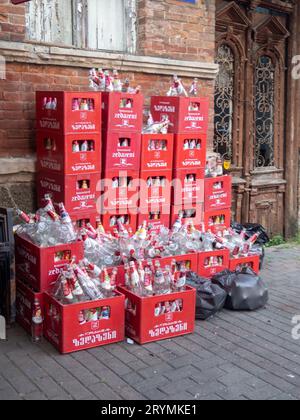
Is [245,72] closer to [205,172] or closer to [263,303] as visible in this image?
[205,172]

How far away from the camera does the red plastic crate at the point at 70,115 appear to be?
5031mm

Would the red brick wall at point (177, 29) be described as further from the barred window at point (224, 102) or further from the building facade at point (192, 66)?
the barred window at point (224, 102)

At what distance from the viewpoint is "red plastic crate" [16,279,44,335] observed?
4.48 m

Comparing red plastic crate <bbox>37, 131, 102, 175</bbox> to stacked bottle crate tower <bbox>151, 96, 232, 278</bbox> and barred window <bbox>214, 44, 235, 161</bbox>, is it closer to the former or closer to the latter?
stacked bottle crate tower <bbox>151, 96, 232, 278</bbox>

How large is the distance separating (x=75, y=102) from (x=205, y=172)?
1.95 metres

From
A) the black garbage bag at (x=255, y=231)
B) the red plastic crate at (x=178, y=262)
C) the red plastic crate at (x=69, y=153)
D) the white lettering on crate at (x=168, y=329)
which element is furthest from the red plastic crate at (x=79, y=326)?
the black garbage bag at (x=255, y=231)

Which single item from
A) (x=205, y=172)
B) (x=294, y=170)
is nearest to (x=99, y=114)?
(x=205, y=172)

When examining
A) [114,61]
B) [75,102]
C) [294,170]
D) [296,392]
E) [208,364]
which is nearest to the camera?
[296,392]

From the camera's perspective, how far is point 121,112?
5.40 m

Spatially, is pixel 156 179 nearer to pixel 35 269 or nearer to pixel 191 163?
pixel 191 163

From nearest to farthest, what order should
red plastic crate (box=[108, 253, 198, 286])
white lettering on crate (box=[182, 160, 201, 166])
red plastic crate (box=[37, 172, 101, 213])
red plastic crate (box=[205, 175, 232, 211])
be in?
red plastic crate (box=[108, 253, 198, 286])
red plastic crate (box=[37, 172, 101, 213])
white lettering on crate (box=[182, 160, 201, 166])
red plastic crate (box=[205, 175, 232, 211])

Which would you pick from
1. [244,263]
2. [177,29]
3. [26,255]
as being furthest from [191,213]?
[177,29]

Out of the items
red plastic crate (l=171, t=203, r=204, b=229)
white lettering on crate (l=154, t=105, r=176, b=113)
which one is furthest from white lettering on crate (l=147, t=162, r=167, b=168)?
white lettering on crate (l=154, t=105, r=176, b=113)

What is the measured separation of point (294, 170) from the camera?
8.98 metres
